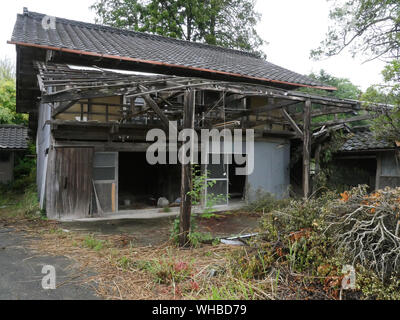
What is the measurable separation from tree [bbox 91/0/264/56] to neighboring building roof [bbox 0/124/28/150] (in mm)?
7748

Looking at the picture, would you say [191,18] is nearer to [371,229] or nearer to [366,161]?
[366,161]

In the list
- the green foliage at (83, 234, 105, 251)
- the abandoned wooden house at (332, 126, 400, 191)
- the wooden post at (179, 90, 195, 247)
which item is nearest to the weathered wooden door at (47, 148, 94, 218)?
the green foliage at (83, 234, 105, 251)

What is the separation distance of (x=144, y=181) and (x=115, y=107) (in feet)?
17.5

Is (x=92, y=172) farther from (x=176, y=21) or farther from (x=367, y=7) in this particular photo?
(x=176, y=21)

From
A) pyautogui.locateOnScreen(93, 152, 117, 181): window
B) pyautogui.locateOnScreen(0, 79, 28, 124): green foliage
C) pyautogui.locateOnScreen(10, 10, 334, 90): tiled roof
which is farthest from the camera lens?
pyautogui.locateOnScreen(0, 79, 28, 124): green foliage

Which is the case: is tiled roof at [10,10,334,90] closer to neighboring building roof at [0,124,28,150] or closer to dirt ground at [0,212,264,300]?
dirt ground at [0,212,264,300]

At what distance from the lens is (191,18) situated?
1664 centimetres

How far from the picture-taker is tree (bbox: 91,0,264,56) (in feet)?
50.9

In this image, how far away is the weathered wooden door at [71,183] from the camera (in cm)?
700

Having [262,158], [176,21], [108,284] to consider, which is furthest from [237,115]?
[176,21]

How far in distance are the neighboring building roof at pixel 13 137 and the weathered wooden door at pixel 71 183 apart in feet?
25.1

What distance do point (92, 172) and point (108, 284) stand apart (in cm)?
466

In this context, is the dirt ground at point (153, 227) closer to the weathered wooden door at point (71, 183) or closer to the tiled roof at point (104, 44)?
the weathered wooden door at point (71, 183)

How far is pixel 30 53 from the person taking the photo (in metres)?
7.09
